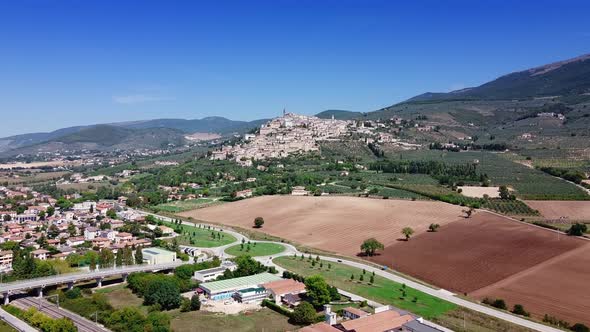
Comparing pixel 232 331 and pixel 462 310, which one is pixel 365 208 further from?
pixel 232 331

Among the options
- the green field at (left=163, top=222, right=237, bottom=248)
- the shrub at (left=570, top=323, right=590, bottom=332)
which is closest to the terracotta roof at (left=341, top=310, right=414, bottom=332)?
the shrub at (left=570, top=323, right=590, bottom=332)

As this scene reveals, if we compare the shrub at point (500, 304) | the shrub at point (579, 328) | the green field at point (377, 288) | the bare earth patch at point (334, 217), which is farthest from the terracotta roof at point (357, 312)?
the bare earth patch at point (334, 217)

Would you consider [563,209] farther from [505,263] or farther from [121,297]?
[121,297]

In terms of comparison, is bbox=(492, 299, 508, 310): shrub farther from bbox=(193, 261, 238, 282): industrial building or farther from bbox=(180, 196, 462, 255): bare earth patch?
bbox=(193, 261, 238, 282): industrial building

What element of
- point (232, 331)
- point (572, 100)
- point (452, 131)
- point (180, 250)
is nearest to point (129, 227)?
point (180, 250)

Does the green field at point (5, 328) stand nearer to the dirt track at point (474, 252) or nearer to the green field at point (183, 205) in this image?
the dirt track at point (474, 252)
